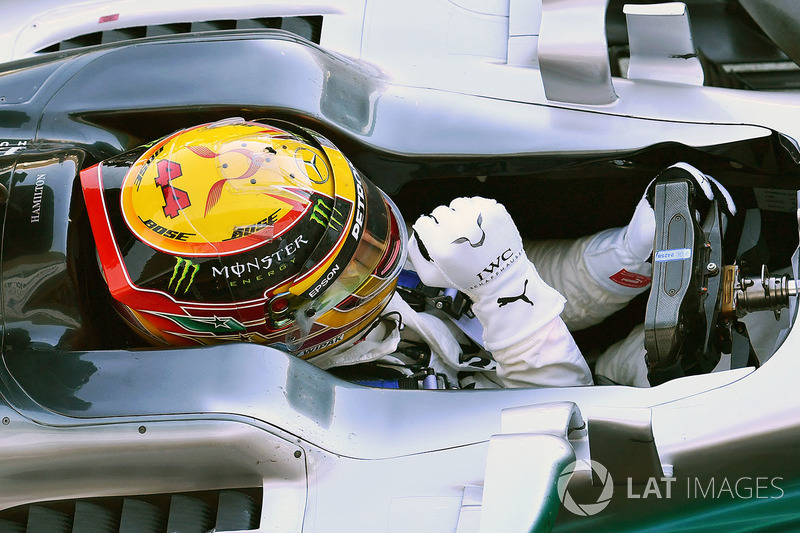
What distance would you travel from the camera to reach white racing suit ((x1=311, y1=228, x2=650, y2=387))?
4.23 ft

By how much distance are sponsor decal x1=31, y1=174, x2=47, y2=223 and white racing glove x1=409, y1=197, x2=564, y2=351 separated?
1.60ft

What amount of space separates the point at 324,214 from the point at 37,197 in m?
0.36

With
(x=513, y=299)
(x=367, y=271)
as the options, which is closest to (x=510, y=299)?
(x=513, y=299)

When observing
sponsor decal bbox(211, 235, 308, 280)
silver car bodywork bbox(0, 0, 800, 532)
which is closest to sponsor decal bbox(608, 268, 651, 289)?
silver car bodywork bbox(0, 0, 800, 532)

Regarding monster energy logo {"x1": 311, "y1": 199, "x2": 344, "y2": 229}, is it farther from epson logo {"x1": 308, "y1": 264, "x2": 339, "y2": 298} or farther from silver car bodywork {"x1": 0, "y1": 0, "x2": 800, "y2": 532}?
silver car bodywork {"x1": 0, "y1": 0, "x2": 800, "y2": 532}

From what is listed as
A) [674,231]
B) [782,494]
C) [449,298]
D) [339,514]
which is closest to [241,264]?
[339,514]

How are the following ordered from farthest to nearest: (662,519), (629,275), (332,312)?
(629,275), (332,312), (662,519)

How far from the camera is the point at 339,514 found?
3.46 ft

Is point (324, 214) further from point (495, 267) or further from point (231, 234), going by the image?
point (495, 267)

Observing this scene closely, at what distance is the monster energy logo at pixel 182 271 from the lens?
108 centimetres

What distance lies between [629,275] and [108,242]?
2.45 ft

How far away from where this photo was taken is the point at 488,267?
124cm

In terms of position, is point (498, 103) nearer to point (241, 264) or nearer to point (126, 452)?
point (241, 264)

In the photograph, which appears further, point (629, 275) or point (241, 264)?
point (629, 275)
